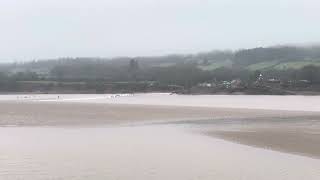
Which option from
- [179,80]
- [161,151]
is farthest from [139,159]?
[179,80]

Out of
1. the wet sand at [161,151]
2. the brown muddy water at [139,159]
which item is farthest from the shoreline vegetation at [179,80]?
the brown muddy water at [139,159]

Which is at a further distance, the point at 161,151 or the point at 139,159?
the point at 161,151

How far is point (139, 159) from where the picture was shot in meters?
16.3

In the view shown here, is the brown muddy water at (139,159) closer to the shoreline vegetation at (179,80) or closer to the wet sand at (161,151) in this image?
the wet sand at (161,151)

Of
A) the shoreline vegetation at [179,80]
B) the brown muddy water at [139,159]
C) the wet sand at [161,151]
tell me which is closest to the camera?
the brown muddy water at [139,159]

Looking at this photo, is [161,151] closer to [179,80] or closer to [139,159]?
[139,159]

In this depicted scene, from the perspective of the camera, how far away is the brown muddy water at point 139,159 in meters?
13.8

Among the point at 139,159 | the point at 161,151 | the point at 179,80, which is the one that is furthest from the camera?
the point at 179,80

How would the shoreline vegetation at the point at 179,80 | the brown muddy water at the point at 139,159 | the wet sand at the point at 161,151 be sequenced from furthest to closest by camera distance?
the shoreline vegetation at the point at 179,80 < the wet sand at the point at 161,151 < the brown muddy water at the point at 139,159

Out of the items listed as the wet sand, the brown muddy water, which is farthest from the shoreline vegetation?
the brown muddy water

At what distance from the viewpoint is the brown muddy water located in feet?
45.3

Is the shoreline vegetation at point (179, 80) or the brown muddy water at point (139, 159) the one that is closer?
the brown muddy water at point (139, 159)

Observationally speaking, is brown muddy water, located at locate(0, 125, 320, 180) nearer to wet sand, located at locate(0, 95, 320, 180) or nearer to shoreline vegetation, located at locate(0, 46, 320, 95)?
wet sand, located at locate(0, 95, 320, 180)

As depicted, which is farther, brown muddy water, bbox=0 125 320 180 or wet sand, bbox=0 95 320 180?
wet sand, bbox=0 95 320 180
